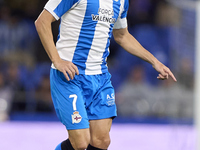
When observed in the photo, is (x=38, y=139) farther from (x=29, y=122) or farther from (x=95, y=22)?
(x=95, y=22)

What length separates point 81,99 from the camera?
296cm

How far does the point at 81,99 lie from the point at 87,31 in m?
0.50

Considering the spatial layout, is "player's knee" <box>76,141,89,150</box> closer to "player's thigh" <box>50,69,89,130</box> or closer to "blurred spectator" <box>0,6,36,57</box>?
"player's thigh" <box>50,69,89,130</box>

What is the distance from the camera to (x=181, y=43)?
8117 mm

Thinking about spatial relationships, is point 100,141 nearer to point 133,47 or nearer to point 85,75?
point 85,75

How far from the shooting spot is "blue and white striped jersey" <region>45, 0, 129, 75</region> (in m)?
2.93

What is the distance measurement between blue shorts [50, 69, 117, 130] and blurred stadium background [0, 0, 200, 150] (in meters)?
2.06

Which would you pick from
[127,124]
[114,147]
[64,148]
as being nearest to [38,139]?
[114,147]

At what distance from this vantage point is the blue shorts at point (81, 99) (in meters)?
2.93

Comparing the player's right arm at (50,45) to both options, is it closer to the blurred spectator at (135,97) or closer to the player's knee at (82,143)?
the player's knee at (82,143)

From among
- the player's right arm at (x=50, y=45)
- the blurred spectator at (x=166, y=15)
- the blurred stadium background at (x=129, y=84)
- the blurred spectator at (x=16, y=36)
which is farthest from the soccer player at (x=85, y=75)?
the blurred spectator at (x=166, y=15)

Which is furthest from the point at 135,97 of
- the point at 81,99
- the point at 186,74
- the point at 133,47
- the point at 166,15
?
the point at 81,99

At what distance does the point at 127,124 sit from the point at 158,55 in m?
1.73

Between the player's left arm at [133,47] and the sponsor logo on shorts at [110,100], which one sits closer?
the sponsor logo on shorts at [110,100]
